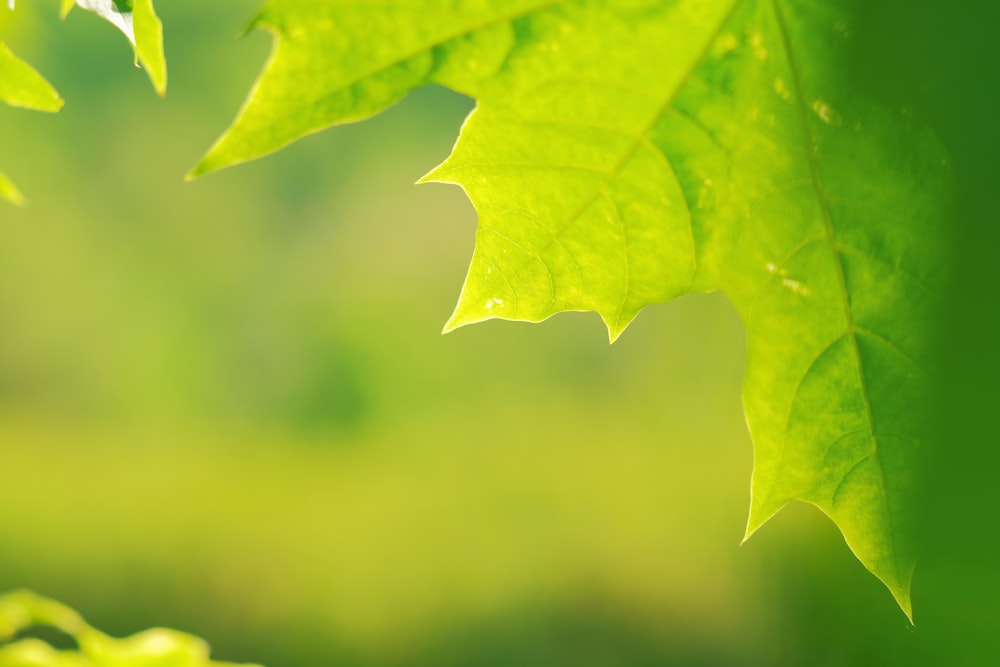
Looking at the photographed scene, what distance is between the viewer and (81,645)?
1.35m

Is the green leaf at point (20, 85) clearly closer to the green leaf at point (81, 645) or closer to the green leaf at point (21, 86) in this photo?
the green leaf at point (21, 86)

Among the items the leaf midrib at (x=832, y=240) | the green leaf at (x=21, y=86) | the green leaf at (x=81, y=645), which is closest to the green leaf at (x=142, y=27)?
the green leaf at (x=21, y=86)

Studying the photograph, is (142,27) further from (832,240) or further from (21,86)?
(832,240)

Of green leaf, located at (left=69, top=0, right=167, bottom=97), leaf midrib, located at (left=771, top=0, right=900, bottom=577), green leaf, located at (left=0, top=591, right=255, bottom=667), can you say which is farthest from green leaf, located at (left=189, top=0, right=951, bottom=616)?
green leaf, located at (left=0, top=591, right=255, bottom=667)

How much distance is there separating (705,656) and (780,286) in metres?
8.61

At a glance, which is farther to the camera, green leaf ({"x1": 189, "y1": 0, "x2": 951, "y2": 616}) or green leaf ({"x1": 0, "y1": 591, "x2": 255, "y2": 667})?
green leaf ({"x1": 0, "y1": 591, "x2": 255, "y2": 667})

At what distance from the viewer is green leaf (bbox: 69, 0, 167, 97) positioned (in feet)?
2.24

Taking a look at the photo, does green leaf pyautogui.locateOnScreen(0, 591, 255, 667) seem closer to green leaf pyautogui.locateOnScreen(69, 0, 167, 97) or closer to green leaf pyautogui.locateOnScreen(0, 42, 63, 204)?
green leaf pyautogui.locateOnScreen(0, 42, 63, 204)

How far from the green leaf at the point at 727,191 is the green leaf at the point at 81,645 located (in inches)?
33.0

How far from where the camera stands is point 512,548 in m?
8.59

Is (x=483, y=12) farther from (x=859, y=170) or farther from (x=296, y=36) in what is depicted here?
(x=859, y=170)

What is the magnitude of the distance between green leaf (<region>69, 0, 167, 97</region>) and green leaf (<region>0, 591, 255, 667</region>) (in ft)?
2.83

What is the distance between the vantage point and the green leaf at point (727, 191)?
713 millimetres

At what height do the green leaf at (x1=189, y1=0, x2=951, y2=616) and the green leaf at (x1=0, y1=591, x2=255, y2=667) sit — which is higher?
the green leaf at (x1=189, y1=0, x2=951, y2=616)
